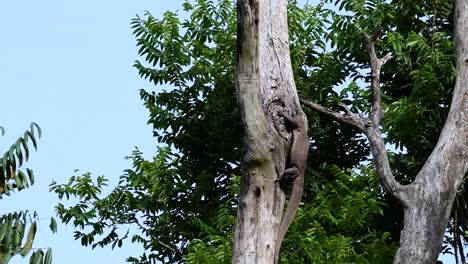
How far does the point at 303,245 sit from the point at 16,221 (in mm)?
5111

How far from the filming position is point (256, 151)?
30.0 ft

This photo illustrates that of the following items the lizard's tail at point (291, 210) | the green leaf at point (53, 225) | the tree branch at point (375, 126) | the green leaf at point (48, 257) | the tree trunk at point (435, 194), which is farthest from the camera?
the tree branch at point (375, 126)

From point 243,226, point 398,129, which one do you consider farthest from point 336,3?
point 243,226

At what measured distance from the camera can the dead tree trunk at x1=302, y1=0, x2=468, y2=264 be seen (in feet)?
37.6

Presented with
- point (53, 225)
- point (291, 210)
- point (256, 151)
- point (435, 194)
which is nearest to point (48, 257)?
point (53, 225)

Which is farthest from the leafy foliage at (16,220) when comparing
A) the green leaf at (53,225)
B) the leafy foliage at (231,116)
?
the leafy foliage at (231,116)

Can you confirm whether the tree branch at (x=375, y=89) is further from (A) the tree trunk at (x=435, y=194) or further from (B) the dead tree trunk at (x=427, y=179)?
(A) the tree trunk at (x=435, y=194)

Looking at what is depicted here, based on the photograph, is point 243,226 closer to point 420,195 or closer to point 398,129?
point 420,195

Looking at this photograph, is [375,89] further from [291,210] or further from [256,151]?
[256,151]

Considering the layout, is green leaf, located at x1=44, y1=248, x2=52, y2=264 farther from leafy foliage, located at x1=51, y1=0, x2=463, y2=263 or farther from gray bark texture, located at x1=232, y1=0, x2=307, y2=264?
leafy foliage, located at x1=51, y1=0, x2=463, y2=263

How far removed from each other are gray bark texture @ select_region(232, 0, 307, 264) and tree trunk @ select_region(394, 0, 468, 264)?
2522 millimetres

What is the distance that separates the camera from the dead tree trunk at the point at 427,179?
1146 centimetres

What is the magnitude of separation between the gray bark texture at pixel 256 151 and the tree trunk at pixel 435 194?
8.28ft

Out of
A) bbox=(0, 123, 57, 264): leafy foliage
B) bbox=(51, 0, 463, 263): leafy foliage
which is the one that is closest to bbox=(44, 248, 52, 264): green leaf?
bbox=(0, 123, 57, 264): leafy foliage
